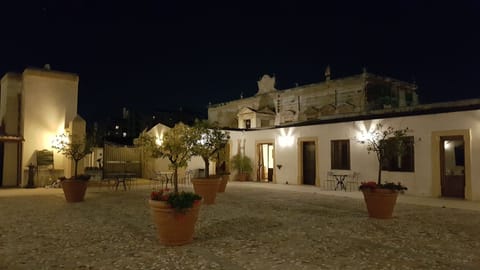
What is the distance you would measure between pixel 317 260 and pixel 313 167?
1052 cm

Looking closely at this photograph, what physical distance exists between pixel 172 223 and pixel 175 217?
0.33ft

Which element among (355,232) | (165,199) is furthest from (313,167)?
(165,199)

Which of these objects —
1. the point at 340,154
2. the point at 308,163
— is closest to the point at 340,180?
the point at 340,154

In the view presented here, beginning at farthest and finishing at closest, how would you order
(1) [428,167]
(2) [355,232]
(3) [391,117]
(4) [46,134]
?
1. (4) [46,134]
2. (3) [391,117]
3. (1) [428,167]
4. (2) [355,232]

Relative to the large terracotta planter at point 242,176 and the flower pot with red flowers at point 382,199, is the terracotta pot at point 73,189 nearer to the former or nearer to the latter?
the flower pot with red flowers at point 382,199

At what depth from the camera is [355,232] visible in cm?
617

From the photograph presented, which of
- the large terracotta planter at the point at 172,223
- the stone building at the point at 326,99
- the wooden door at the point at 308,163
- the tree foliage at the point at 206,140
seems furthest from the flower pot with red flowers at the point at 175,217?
the stone building at the point at 326,99

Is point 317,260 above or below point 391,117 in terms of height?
below

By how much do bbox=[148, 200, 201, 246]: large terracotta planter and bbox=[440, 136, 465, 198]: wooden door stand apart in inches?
349

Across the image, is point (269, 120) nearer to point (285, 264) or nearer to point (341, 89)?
point (341, 89)

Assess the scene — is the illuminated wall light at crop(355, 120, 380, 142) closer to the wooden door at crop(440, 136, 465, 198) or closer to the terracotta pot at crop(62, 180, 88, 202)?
the wooden door at crop(440, 136, 465, 198)

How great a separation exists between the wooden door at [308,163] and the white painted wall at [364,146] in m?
0.34

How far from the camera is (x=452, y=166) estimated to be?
1102 cm

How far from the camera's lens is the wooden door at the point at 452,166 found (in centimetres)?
1059
